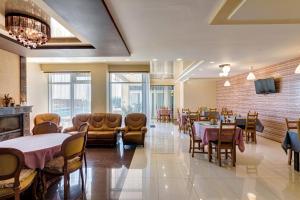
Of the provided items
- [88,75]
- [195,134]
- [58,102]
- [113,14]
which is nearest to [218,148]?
[195,134]

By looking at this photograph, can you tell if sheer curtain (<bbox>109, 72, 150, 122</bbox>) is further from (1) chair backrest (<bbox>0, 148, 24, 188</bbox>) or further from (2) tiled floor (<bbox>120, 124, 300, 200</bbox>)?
(1) chair backrest (<bbox>0, 148, 24, 188</bbox>)

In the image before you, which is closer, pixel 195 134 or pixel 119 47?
pixel 119 47

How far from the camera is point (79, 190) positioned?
3.59 meters

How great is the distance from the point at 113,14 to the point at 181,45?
222cm

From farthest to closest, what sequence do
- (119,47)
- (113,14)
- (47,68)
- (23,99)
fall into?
(47,68) → (23,99) → (119,47) → (113,14)

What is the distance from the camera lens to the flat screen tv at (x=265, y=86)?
7341mm

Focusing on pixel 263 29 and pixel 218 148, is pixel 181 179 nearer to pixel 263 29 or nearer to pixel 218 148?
pixel 218 148

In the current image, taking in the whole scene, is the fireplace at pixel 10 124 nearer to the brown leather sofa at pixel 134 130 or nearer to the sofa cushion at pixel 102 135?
the sofa cushion at pixel 102 135

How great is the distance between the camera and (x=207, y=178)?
13.2 feet

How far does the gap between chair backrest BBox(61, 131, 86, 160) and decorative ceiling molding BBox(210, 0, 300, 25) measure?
2.76 m

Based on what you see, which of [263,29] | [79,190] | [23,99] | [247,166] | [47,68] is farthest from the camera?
[47,68]

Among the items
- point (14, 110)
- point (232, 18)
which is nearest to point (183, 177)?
point (232, 18)

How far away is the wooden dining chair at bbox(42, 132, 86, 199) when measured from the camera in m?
3.21

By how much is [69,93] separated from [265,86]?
23.8ft
